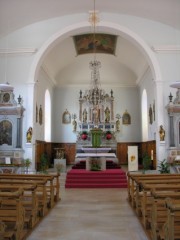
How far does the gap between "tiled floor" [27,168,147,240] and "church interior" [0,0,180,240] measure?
0.02 metres

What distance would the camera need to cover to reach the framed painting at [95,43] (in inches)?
595

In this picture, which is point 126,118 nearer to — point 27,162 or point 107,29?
point 107,29

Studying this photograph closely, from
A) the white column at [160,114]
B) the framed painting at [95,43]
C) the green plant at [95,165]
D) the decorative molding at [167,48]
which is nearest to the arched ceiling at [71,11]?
the framed painting at [95,43]

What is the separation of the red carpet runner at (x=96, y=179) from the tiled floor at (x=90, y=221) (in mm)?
A: 1897

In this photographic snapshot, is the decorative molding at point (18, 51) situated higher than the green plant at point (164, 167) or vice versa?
the decorative molding at point (18, 51)

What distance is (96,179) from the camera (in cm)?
1009

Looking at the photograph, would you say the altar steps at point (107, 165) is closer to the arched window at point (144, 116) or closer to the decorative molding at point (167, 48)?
the arched window at point (144, 116)

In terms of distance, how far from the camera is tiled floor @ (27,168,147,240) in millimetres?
4395

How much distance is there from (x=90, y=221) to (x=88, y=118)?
13778 millimetres

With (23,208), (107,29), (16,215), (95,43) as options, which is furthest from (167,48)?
(16,215)

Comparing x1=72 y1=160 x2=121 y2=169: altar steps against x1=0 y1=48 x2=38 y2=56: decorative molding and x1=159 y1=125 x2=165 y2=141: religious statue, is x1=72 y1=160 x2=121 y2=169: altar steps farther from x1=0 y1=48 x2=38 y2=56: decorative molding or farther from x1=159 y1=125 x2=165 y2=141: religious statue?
x1=0 y1=48 x2=38 y2=56: decorative molding

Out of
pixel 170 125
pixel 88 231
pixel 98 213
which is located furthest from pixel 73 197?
pixel 170 125

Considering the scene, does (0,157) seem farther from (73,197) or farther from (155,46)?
(155,46)

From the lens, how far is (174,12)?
1166cm
